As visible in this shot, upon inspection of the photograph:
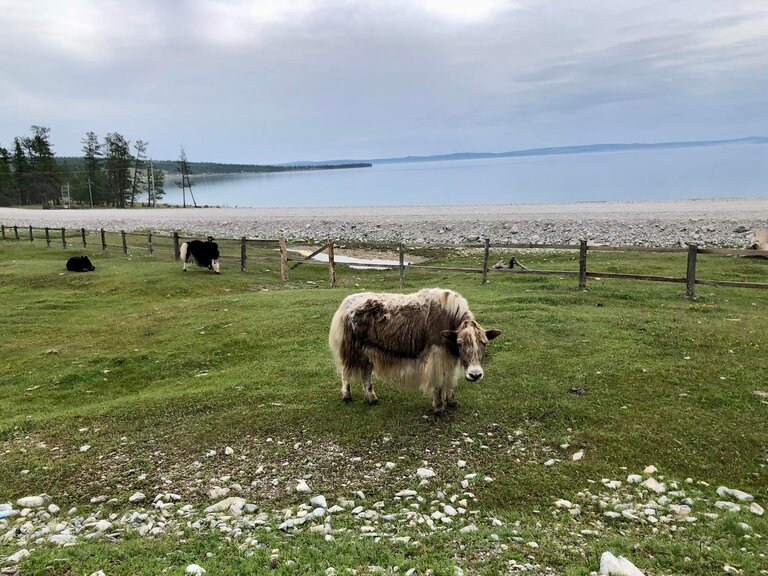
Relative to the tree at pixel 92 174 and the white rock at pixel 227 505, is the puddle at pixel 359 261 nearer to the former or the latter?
the white rock at pixel 227 505

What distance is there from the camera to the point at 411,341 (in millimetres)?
7371

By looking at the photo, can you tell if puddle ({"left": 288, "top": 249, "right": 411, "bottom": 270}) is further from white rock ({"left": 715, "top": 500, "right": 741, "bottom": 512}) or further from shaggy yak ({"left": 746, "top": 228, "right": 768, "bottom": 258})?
white rock ({"left": 715, "top": 500, "right": 741, "bottom": 512})

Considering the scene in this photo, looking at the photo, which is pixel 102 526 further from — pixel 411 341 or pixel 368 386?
pixel 411 341

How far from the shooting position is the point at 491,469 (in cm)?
570

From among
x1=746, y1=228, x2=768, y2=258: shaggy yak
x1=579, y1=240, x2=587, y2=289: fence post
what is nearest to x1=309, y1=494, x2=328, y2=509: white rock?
x1=579, y1=240, x2=587, y2=289: fence post

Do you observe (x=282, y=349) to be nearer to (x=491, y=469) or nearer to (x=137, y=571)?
A: (x=491, y=469)

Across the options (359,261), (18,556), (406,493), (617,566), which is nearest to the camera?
(617,566)

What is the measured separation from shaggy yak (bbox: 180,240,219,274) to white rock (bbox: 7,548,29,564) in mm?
18117

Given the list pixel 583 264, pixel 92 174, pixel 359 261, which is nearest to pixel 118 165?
pixel 92 174

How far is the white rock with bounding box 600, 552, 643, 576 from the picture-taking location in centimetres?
370

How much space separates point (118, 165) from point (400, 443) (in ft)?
348

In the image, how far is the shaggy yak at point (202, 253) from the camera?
70.5 ft

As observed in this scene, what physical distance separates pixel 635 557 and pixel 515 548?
3.09 feet

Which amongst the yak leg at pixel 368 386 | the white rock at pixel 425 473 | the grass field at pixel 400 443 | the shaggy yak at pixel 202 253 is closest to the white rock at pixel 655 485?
the grass field at pixel 400 443
